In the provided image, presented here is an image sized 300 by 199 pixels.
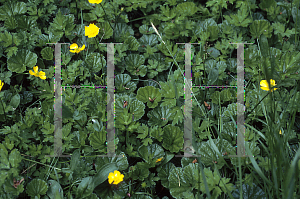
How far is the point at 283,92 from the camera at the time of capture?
73.5 inches

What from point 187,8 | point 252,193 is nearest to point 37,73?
point 187,8

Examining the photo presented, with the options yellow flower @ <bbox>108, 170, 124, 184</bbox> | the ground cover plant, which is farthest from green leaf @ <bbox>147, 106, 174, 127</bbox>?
yellow flower @ <bbox>108, 170, 124, 184</bbox>

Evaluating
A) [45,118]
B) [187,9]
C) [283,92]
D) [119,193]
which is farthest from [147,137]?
[187,9]

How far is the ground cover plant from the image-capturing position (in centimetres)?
148

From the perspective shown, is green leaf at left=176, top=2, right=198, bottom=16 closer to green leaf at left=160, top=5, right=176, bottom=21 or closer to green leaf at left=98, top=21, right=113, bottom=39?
green leaf at left=160, top=5, right=176, bottom=21

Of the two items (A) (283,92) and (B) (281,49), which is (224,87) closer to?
(A) (283,92)

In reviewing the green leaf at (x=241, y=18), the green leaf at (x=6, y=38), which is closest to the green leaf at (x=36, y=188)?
the green leaf at (x=6, y=38)

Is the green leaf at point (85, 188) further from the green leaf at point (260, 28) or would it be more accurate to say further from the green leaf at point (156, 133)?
the green leaf at point (260, 28)

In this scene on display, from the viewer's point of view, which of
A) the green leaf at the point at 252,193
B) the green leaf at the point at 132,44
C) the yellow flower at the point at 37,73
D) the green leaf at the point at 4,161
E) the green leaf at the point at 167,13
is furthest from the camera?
the green leaf at the point at 167,13

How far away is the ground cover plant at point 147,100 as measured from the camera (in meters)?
1.48

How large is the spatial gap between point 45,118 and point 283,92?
1598 mm

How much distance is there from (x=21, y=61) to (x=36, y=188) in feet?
3.30

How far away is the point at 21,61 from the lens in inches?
80.0

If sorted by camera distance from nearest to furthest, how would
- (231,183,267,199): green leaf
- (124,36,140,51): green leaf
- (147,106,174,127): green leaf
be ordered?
(231,183,267,199): green leaf < (147,106,174,127): green leaf < (124,36,140,51): green leaf
